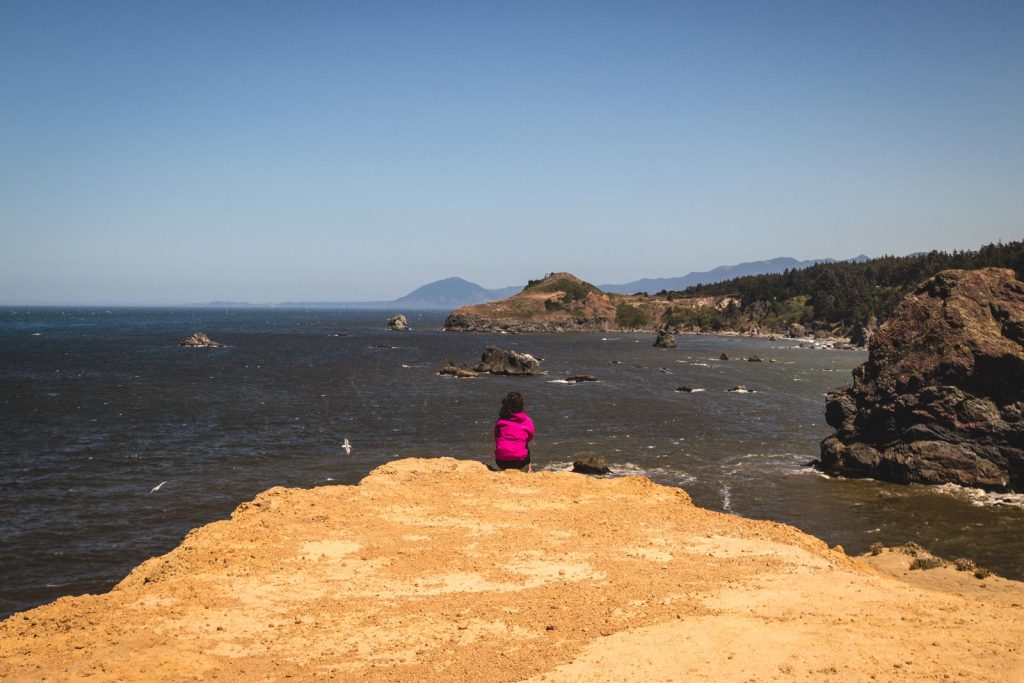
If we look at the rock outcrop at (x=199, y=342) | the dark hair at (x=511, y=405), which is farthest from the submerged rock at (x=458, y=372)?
the rock outcrop at (x=199, y=342)

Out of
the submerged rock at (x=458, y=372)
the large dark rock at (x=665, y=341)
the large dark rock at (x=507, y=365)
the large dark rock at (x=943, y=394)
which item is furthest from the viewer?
the large dark rock at (x=665, y=341)

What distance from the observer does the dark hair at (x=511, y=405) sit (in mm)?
21219

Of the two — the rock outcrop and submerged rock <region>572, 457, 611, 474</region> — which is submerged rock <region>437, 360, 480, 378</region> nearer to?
submerged rock <region>572, 457, 611, 474</region>

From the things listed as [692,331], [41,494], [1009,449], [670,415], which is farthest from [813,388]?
[692,331]

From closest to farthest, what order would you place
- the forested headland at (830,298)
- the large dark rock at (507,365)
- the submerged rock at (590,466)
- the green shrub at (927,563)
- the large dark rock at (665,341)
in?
the green shrub at (927,563) → the submerged rock at (590,466) → the large dark rock at (507,365) → the large dark rock at (665,341) → the forested headland at (830,298)

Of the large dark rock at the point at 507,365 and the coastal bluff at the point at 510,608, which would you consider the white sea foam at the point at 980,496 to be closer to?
the coastal bluff at the point at 510,608

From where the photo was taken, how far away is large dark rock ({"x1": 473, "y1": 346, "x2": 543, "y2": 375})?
265 ft

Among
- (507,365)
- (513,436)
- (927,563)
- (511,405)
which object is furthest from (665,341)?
(927,563)

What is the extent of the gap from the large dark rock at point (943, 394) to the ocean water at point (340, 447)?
157cm

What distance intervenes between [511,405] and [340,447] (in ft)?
63.5

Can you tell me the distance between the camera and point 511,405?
21344mm

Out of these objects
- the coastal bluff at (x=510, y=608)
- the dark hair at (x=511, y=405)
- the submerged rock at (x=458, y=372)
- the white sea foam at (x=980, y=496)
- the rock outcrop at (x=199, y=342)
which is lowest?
the white sea foam at (x=980, y=496)

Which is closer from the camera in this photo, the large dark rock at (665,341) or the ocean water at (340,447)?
the ocean water at (340,447)

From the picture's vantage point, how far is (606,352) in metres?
122
